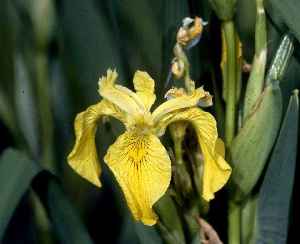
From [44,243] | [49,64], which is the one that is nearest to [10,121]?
[49,64]

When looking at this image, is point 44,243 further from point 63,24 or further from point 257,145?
point 257,145

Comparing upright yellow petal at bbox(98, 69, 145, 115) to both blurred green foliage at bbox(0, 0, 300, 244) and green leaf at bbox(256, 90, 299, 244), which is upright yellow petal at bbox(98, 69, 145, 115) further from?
green leaf at bbox(256, 90, 299, 244)

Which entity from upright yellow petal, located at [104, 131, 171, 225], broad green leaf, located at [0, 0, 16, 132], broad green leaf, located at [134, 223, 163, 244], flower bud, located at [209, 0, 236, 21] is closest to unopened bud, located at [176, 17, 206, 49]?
flower bud, located at [209, 0, 236, 21]

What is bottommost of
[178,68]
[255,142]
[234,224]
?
[234,224]

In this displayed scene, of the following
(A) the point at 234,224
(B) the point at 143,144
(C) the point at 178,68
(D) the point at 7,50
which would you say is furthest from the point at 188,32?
(D) the point at 7,50

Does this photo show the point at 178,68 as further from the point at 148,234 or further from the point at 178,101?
the point at 148,234
